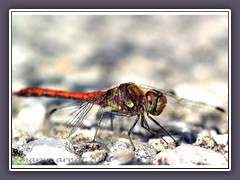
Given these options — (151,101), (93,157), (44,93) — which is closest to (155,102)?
(151,101)

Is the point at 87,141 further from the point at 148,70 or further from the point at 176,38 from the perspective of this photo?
the point at 176,38

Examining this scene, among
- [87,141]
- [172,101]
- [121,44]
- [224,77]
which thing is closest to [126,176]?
[87,141]

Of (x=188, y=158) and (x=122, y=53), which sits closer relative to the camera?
(x=188, y=158)

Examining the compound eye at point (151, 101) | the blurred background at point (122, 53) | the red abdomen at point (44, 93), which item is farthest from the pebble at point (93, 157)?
the blurred background at point (122, 53)

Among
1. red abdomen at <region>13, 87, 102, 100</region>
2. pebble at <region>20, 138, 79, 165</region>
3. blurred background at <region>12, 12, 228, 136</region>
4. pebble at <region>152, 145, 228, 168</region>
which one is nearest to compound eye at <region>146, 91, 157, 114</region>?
pebble at <region>152, 145, 228, 168</region>

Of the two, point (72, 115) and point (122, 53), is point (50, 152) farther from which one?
point (122, 53)

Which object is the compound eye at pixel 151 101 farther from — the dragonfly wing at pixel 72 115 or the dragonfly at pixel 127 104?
the dragonfly wing at pixel 72 115
